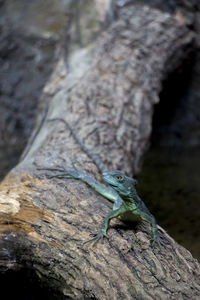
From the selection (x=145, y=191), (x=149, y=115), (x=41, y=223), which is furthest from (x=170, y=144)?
(x=41, y=223)

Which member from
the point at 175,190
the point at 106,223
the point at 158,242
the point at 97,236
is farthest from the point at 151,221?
the point at 175,190

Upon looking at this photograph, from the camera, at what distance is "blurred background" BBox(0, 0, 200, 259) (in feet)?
25.1

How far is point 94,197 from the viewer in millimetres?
3711

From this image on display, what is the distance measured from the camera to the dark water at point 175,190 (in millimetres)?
4778

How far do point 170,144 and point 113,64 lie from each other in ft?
10.4

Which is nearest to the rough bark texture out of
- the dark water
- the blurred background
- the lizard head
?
the lizard head

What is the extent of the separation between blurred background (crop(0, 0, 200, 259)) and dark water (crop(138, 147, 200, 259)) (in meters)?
0.04

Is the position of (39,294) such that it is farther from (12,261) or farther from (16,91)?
(16,91)

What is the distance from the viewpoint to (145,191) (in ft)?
18.6

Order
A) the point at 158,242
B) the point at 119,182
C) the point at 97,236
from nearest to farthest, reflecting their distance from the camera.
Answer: the point at 97,236 < the point at 158,242 < the point at 119,182

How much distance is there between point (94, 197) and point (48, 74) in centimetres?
597

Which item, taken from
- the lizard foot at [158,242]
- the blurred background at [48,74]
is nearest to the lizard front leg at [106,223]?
the lizard foot at [158,242]

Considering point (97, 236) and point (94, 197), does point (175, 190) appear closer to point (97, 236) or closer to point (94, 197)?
point (94, 197)

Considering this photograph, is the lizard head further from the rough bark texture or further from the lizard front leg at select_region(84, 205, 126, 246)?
the rough bark texture
